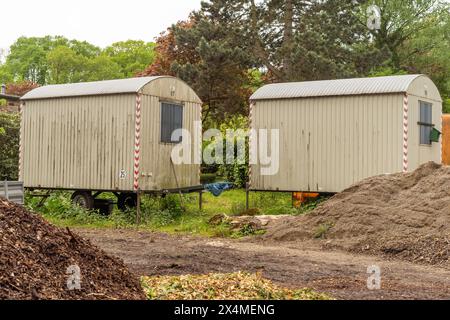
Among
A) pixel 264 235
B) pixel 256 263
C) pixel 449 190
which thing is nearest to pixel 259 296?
pixel 256 263

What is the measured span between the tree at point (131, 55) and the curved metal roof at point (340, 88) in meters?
45.1

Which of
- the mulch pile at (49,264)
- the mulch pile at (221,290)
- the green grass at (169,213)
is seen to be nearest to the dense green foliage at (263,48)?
the green grass at (169,213)

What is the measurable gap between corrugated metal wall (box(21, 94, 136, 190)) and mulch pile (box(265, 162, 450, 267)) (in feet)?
16.1

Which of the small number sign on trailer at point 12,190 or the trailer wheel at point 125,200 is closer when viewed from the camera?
the small number sign on trailer at point 12,190

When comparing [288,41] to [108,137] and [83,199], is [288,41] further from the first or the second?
[83,199]

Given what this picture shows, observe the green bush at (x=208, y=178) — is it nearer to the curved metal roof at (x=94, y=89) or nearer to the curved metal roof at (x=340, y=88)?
the curved metal roof at (x=340, y=88)

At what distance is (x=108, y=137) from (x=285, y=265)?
8.62 metres

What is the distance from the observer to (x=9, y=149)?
81.3ft

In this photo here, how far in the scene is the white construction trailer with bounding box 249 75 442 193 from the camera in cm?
1694

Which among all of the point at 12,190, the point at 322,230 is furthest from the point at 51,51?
the point at 322,230

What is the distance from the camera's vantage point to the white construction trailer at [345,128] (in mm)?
16938

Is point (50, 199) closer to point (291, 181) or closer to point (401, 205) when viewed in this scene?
point (291, 181)

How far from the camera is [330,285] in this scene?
8430mm

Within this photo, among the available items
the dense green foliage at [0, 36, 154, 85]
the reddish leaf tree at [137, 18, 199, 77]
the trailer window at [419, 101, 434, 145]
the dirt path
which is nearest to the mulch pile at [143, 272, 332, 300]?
the dirt path
